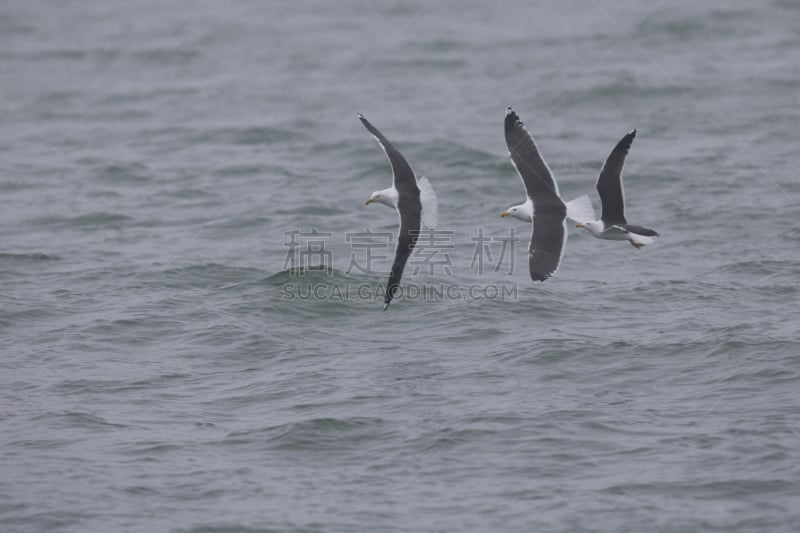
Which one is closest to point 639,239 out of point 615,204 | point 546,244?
point 615,204

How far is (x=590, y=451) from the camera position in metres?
10.9

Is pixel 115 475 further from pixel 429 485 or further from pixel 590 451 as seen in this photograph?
pixel 590 451

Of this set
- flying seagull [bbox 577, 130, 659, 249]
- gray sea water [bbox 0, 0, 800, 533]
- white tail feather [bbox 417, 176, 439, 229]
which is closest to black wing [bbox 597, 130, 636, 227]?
flying seagull [bbox 577, 130, 659, 249]

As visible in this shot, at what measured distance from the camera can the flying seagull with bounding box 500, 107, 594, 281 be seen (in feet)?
43.8

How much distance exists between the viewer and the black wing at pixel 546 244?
1293 centimetres

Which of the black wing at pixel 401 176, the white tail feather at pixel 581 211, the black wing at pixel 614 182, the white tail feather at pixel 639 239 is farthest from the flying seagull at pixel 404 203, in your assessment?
the white tail feather at pixel 639 239

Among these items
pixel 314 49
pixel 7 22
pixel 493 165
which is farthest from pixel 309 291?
pixel 7 22

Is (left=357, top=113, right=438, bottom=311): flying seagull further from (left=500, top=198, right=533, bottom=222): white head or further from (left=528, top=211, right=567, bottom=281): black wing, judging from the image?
(left=528, top=211, right=567, bottom=281): black wing

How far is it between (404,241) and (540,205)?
171 cm

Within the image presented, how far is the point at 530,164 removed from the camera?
14070 mm

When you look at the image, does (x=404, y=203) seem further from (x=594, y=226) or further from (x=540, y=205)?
(x=594, y=226)

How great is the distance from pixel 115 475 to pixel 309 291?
576 centimetres

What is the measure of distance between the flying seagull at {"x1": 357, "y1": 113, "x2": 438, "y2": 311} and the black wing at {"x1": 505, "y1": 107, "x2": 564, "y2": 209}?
112 centimetres

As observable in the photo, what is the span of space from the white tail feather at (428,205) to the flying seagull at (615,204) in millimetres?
1739
